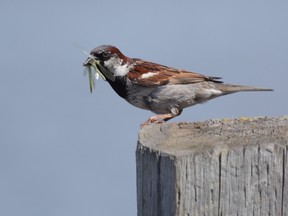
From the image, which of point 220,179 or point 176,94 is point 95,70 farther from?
point 220,179

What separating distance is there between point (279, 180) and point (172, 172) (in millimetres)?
417

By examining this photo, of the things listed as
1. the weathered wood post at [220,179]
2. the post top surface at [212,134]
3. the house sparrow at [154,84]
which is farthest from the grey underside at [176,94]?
the weathered wood post at [220,179]

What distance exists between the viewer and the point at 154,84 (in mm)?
6355

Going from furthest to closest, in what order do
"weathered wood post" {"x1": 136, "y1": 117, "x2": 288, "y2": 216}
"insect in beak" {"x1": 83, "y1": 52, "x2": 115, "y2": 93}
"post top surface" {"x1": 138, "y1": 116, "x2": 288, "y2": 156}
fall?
"insect in beak" {"x1": 83, "y1": 52, "x2": 115, "y2": 93} → "post top surface" {"x1": 138, "y1": 116, "x2": 288, "y2": 156} → "weathered wood post" {"x1": 136, "y1": 117, "x2": 288, "y2": 216}

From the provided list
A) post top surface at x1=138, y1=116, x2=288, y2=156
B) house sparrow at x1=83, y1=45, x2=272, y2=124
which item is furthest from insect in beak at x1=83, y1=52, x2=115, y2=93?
post top surface at x1=138, y1=116, x2=288, y2=156

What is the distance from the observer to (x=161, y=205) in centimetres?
249

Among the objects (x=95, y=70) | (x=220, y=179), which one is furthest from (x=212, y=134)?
(x=95, y=70)

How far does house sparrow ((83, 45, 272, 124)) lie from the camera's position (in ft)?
20.7

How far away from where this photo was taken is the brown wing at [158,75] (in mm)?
6355

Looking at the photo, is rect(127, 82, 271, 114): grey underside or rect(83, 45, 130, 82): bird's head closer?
rect(127, 82, 271, 114): grey underside

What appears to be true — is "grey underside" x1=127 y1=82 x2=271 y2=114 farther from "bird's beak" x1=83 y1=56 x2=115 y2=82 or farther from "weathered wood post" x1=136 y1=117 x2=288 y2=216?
"weathered wood post" x1=136 y1=117 x2=288 y2=216

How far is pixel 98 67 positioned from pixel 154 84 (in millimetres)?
627

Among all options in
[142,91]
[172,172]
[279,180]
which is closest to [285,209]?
[279,180]

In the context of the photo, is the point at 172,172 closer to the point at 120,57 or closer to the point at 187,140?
the point at 187,140
